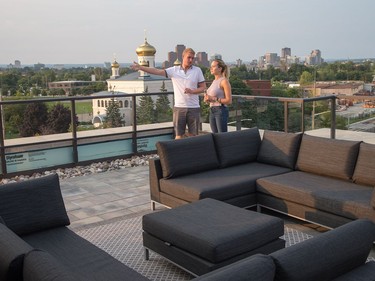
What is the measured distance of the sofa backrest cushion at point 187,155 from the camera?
4492 millimetres

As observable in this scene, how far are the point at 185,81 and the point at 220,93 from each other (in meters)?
0.48

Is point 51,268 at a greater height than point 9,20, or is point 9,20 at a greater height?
point 9,20

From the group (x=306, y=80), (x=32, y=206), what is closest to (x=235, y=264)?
(x=32, y=206)

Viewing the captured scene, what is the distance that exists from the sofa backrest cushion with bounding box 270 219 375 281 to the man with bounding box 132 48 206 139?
13.0ft

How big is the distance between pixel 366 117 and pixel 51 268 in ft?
20.1

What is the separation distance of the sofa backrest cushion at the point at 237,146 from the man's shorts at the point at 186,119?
3.19 feet

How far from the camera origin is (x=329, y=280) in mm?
1907

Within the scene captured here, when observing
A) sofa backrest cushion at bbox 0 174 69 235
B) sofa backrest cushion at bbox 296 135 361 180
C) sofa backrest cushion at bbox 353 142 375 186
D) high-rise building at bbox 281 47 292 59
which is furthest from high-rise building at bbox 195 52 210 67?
high-rise building at bbox 281 47 292 59

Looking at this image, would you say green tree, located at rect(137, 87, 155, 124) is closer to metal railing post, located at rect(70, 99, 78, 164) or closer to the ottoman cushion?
metal railing post, located at rect(70, 99, 78, 164)

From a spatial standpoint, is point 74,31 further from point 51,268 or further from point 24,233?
point 51,268

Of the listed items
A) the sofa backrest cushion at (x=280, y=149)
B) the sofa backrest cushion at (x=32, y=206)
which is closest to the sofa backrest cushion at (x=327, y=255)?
the sofa backrest cushion at (x=32, y=206)

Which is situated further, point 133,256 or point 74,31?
point 74,31

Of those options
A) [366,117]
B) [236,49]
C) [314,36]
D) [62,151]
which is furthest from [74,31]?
[366,117]

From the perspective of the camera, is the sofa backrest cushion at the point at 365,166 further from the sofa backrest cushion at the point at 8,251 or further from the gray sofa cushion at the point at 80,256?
the sofa backrest cushion at the point at 8,251
